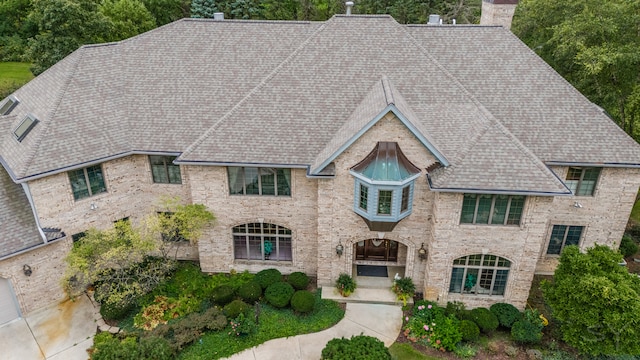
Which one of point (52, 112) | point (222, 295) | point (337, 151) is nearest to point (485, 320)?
point (337, 151)

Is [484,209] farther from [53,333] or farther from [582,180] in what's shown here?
[53,333]

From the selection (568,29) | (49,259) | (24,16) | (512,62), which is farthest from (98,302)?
(24,16)

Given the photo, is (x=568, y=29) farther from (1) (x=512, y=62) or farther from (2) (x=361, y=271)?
(2) (x=361, y=271)

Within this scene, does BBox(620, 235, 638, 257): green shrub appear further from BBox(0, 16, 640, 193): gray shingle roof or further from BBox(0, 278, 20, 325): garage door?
BBox(0, 278, 20, 325): garage door

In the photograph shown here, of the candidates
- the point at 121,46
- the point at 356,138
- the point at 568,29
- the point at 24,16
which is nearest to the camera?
the point at 356,138

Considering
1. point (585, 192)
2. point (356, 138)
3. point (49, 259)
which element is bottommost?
point (49, 259)
